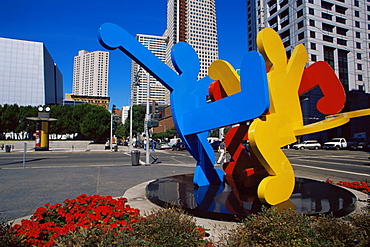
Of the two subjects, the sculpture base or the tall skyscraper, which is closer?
the sculpture base

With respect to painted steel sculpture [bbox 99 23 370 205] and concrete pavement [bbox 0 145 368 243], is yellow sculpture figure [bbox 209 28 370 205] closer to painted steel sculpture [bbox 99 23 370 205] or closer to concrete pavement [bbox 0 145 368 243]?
painted steel sculpture [bbox 99 23 370 205]

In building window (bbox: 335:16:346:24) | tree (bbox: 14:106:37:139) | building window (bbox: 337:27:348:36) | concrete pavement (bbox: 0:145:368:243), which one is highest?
building window (bbox: 335:16:346:24)

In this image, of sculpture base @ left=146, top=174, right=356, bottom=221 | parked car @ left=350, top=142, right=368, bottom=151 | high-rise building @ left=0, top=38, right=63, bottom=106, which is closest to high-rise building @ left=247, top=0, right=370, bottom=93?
parked car @ left=350, top=142, right=368, bottom=151

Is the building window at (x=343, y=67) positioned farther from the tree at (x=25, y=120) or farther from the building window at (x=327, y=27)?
the tree at (x=25, y=120)

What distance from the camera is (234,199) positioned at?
6418 mm

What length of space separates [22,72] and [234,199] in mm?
93756

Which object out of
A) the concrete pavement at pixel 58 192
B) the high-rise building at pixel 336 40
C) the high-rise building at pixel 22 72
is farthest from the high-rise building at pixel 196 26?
the concrete pavement at pixel 58 192

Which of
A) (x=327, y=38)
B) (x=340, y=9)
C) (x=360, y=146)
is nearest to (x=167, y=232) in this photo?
(x=360, y=146)

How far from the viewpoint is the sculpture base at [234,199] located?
17.6 feet

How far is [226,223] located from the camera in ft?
16.8

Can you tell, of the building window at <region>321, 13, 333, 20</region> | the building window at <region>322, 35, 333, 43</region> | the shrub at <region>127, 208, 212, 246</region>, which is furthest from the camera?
→ the building window at <region>321, 13, 333, 20</region>

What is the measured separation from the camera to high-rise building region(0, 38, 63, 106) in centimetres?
7850

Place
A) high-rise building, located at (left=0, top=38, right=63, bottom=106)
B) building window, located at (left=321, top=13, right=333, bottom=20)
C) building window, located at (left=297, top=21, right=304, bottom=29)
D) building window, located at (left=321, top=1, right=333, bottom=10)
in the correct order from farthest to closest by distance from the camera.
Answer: high-rise building, located at (left=0, top=38, right=63, bottom=106), building window, located at (left=321, top=1, right=333, bottom=10), building window, located at (left=321, top=13, right=333, bottom=20), building window, located at (left=297, top=21, right=304, bottom=29)

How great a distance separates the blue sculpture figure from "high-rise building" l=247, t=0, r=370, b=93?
1829 inches
